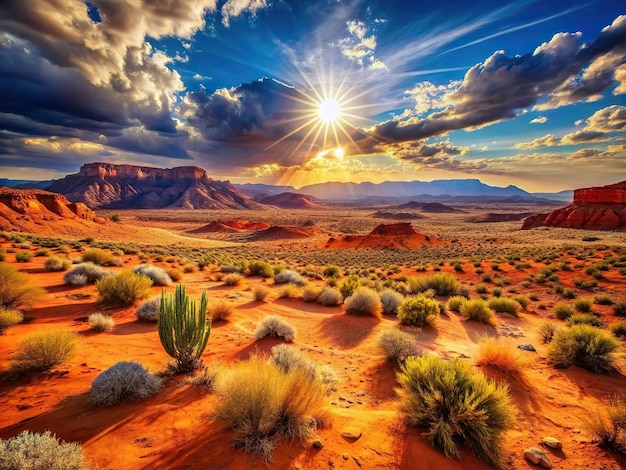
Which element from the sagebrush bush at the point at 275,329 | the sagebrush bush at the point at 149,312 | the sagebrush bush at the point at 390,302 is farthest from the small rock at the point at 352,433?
the sagebrush bush at the point at 390,302

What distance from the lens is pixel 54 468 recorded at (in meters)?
2.64

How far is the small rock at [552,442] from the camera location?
152 inches

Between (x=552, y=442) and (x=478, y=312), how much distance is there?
22.8ft

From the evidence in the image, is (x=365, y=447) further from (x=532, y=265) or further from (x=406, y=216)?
(x=406, y=216)

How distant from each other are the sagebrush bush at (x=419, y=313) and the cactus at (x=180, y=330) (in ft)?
21.0

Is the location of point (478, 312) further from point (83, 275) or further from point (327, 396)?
point (83, 275)

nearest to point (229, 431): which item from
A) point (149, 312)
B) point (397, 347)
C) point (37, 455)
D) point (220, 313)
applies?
point (37, 455)

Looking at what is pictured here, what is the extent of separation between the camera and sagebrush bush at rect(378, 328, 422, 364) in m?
6.45

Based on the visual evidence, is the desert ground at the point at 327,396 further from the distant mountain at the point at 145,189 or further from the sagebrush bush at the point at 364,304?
the distant mountain at the point at 145,189

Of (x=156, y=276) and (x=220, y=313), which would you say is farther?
(x=156, y=276)

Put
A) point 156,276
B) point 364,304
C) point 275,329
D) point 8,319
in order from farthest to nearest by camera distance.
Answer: point 156,276 < point 364,304 < point 275,329 < point 8,319

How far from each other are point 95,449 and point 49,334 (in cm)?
329

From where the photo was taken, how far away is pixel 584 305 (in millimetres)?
12195

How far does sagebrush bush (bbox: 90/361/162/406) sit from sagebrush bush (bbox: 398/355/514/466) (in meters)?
3.93
